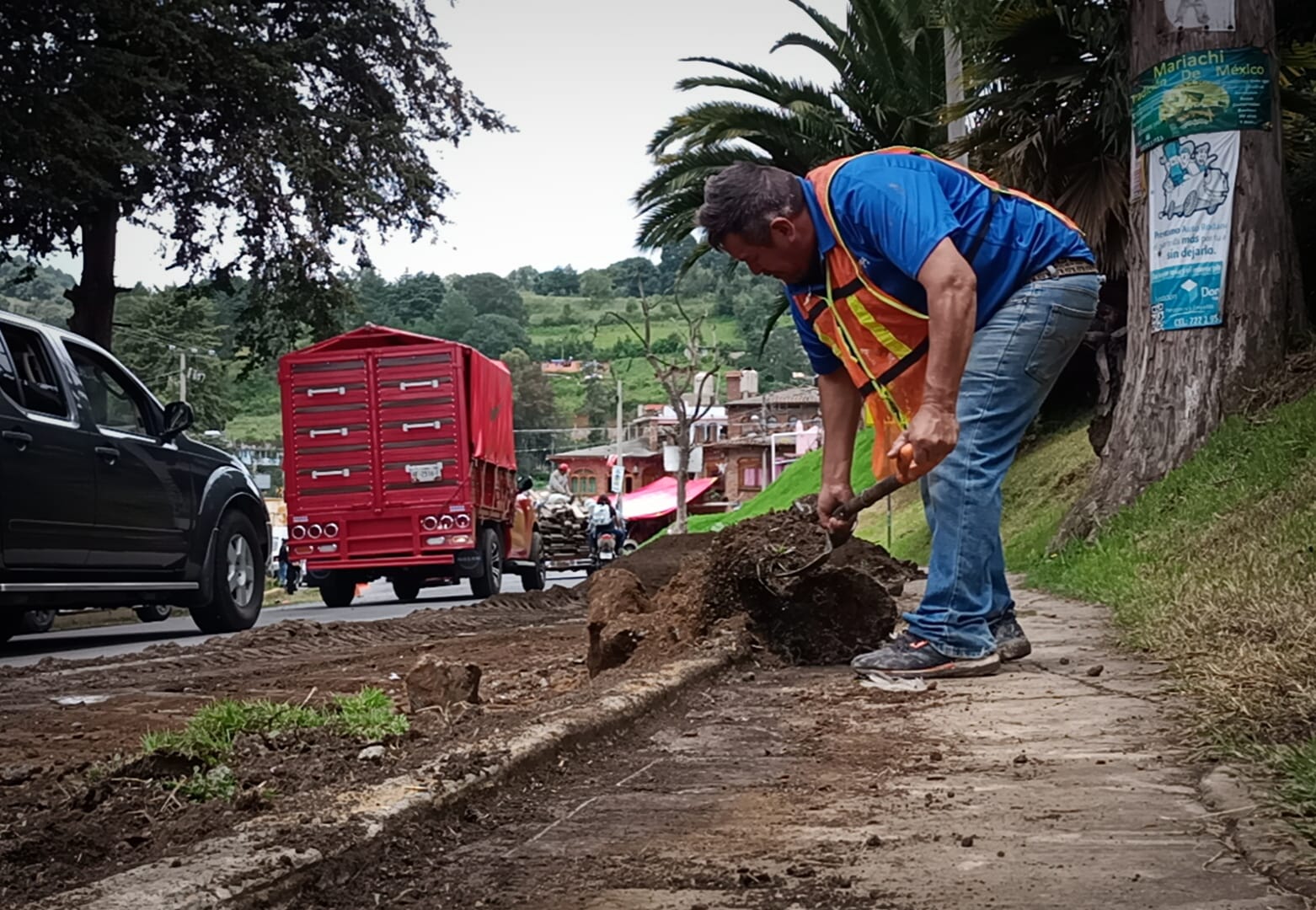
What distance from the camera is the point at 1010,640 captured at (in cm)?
556

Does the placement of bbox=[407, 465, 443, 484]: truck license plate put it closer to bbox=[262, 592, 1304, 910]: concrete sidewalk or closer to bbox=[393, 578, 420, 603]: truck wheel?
bbox=[393, 578, 420, 603]: truck wheel

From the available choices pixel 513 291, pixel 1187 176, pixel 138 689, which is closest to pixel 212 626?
pixel 138 689

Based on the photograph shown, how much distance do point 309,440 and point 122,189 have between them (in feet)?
14.9

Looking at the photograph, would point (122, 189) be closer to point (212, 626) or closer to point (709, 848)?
point (212, 626)

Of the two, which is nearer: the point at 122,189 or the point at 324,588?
the point at 324,588

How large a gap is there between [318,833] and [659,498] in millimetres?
63554

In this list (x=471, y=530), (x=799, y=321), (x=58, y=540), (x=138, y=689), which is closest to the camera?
(x=799, y=321)

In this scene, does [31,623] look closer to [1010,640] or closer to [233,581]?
[233,581]

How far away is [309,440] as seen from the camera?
1719cm

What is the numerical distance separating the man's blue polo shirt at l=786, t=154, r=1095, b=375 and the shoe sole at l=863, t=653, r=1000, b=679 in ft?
3.86

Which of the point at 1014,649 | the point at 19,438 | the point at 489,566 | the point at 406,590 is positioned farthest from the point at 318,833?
the point at 406,590

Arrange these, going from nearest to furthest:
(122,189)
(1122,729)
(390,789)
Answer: (390,789) → (1122,729) → (122,189)

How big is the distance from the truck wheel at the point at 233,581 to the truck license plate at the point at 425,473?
17.0 feet

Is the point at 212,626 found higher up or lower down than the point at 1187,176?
lower down
